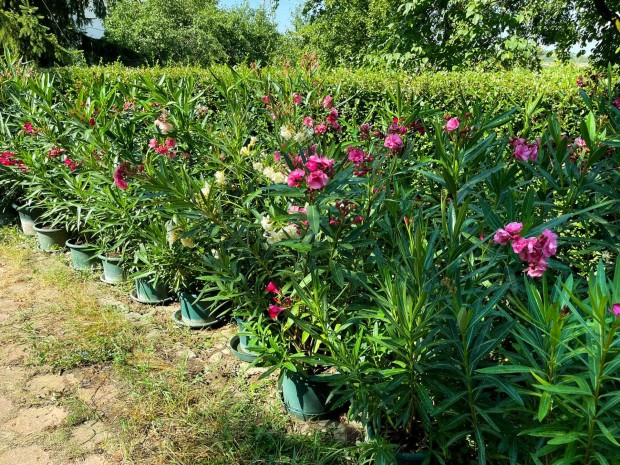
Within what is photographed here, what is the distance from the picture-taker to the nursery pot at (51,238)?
4.20 metres

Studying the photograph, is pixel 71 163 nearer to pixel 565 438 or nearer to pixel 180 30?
pixel 565 438

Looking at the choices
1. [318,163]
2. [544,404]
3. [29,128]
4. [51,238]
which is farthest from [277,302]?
[51,238]

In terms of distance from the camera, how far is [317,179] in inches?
59.7

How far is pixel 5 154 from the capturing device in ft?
13.0

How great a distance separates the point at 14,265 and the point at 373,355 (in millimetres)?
3433

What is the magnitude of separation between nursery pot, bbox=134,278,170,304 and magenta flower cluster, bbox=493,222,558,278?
246 cm

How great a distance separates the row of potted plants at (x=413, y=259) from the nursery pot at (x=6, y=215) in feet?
8.80

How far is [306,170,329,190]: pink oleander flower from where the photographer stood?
4.96ft

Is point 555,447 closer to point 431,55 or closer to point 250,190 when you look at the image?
point 250,190

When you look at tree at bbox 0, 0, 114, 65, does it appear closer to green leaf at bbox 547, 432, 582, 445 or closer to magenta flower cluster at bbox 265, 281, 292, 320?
magenta flower cluster at bbox 265, 281, 292, 320

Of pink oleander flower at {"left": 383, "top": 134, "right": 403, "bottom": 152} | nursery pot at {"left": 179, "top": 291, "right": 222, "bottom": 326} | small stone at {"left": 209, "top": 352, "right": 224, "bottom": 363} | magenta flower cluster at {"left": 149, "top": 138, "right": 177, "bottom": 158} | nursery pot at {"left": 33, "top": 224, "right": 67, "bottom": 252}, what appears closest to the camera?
pink oleander flower at {"left": 383, "top": 134, "right": 403, "bottom": 152}

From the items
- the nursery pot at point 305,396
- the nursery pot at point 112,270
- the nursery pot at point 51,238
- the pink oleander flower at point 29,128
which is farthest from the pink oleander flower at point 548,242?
the nursery pot at point 51,238

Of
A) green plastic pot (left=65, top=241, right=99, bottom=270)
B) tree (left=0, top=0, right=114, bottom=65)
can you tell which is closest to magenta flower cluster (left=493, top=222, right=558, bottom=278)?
green plastic pot (left=65, top=241, right=99, bottom=270)

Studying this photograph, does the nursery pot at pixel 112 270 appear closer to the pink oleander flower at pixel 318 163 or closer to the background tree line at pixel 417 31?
the background tree line at pixel 417 31
